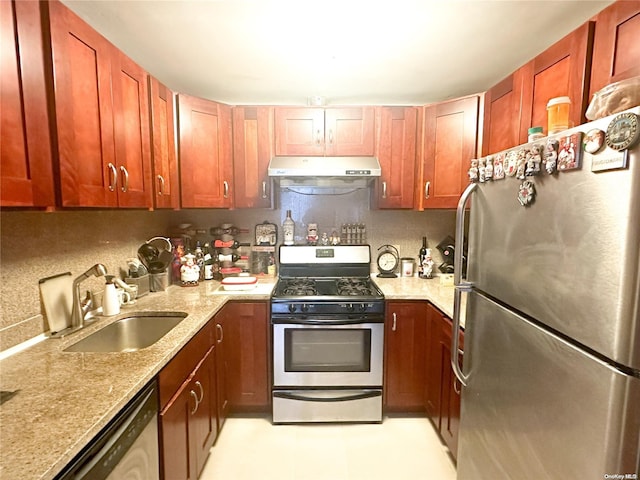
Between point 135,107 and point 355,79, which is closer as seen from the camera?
point 135,107

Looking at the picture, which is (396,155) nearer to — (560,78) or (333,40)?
(333,40)

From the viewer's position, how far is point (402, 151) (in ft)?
7.61

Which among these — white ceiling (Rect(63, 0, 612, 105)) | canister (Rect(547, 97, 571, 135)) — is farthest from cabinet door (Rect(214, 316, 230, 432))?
canister (Rect(547, 97, 571, 135))

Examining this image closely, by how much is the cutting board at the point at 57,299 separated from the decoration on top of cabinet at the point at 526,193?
1929 millimetres

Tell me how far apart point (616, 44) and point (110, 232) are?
261 centimetres

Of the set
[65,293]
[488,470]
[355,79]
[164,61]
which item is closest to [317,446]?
[488,470]

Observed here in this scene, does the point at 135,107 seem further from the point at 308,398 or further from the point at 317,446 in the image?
the point at 317,446

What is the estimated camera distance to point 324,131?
2.31m

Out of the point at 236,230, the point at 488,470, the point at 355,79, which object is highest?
the point at 355,79

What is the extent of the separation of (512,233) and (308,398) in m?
1.71

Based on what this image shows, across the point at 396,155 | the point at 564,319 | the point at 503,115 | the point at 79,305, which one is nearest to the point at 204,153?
the point at 79,305

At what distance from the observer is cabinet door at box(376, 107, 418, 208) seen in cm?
229

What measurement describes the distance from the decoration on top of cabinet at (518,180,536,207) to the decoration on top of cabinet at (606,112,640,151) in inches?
9.6

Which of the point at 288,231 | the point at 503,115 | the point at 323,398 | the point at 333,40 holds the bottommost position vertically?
the point at 323,398
